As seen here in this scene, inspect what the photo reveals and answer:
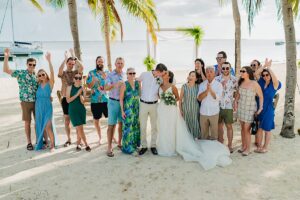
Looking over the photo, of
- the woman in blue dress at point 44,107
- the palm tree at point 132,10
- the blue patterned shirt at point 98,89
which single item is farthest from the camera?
the palm tree at point 132,10

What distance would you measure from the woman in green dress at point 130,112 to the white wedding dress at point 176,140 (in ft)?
1.64

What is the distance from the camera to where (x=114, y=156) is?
616cm

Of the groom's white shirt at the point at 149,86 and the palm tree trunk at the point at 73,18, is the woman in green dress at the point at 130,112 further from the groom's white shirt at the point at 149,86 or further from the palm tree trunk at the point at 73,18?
the palm tree trunk at the point at 73,18

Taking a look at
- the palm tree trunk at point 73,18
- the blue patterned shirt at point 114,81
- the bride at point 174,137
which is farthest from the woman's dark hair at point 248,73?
the palm tree trunk at point 73,18

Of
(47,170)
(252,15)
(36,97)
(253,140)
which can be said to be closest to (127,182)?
(47,170)

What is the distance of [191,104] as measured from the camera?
621 centimetres

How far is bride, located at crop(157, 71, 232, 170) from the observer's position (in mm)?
5863

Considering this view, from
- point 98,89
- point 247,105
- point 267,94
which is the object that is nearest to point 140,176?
point 98,89

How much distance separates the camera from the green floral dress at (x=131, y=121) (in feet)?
19.5

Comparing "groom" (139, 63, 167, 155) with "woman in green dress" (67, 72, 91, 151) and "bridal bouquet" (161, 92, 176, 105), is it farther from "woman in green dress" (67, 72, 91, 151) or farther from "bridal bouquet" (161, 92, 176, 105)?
"woman in green dress" (67, 72, 91, 151)

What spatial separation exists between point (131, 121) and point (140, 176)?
130 cm

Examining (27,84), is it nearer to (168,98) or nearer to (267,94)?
(168,98)

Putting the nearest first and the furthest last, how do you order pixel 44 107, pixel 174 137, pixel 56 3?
pixel 174 137 < pixel 44 107 < pixel 56 3

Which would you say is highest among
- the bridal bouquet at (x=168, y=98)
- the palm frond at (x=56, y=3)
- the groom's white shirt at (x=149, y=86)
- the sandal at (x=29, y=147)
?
the palm frond at (x=56, y=3)
